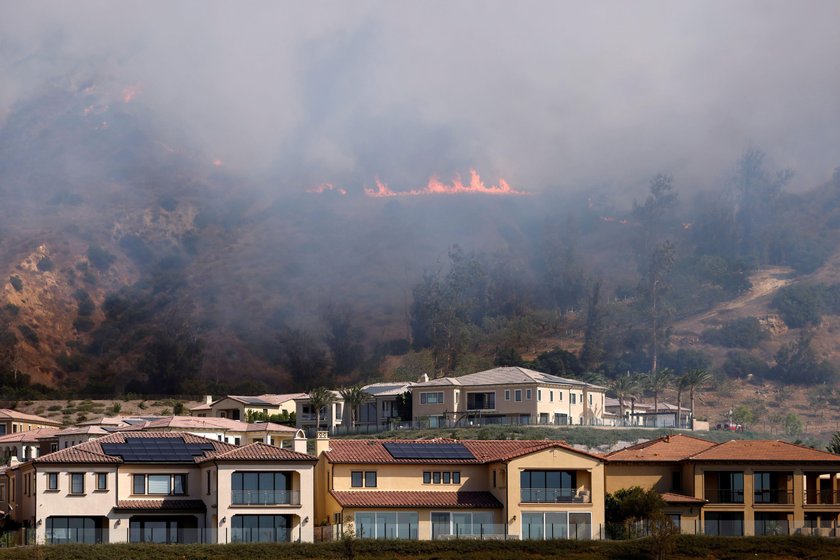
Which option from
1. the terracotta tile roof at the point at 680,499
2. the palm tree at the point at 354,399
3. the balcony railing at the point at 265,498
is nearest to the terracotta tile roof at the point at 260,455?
the balcony railing at the point at 265,498

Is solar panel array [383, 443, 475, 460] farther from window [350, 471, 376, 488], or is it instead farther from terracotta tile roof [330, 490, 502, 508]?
terracotta tile roof [330, 490, 502, 508]

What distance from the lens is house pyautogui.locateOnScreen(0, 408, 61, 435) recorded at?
146375mm

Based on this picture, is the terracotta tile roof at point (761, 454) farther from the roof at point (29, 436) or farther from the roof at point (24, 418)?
the roof at point (24, 418)

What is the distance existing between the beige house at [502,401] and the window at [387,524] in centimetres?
5804

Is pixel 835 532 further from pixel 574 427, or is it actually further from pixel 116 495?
pixel 574 427

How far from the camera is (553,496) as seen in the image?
86.9 metres

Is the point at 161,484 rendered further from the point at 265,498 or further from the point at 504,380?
the point at 504,380

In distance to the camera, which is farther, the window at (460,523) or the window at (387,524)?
the window at (460,523)

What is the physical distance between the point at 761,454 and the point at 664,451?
6.36m

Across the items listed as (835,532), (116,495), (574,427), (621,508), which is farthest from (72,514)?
(574,427)

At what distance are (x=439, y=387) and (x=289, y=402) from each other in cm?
2493

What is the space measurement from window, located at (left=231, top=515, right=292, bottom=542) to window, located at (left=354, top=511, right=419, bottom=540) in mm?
3894

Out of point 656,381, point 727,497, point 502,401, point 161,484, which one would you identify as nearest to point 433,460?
point 161,484

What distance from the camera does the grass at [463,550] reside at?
77.3 metres
